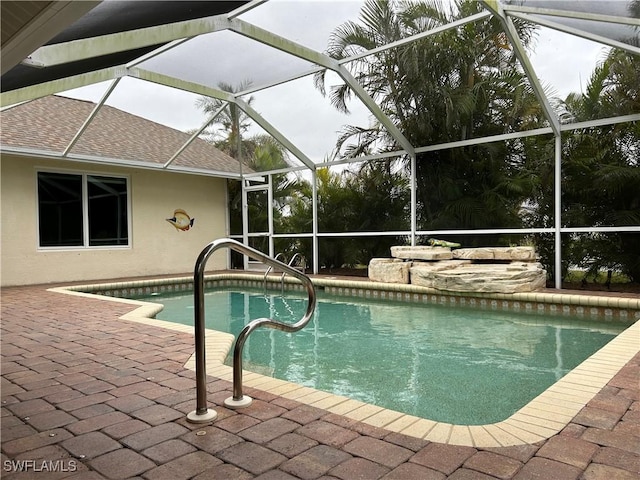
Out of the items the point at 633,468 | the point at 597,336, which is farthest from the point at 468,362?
the point at 633,468

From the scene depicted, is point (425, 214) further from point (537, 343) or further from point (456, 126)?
point (537, 343)

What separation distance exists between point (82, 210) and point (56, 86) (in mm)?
4968

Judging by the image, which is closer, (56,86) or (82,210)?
(56,86)

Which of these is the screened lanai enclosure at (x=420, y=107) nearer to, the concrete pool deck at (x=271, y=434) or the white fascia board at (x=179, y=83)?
the white fascia board at (x=179, y=83)

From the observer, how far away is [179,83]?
8.30 meters

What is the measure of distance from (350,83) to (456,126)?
2.37 metres

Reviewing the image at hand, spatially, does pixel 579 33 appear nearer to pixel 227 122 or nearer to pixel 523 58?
pixel 523 58

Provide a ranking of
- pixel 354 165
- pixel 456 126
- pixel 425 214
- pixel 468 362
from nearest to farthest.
Answer: pixel 468 362
pixel 456 126
pixel 425 214
pixel 354 165

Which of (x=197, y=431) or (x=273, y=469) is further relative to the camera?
(x=197, y=431)

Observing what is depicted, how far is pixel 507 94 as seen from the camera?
833cm

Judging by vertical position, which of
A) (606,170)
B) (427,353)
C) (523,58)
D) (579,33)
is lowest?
(427,353)

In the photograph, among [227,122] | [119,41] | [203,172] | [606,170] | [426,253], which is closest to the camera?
[119,41]

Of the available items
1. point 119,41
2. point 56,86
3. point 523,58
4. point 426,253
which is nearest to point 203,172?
point 56,86

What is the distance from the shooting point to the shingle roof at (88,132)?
9.08 m
